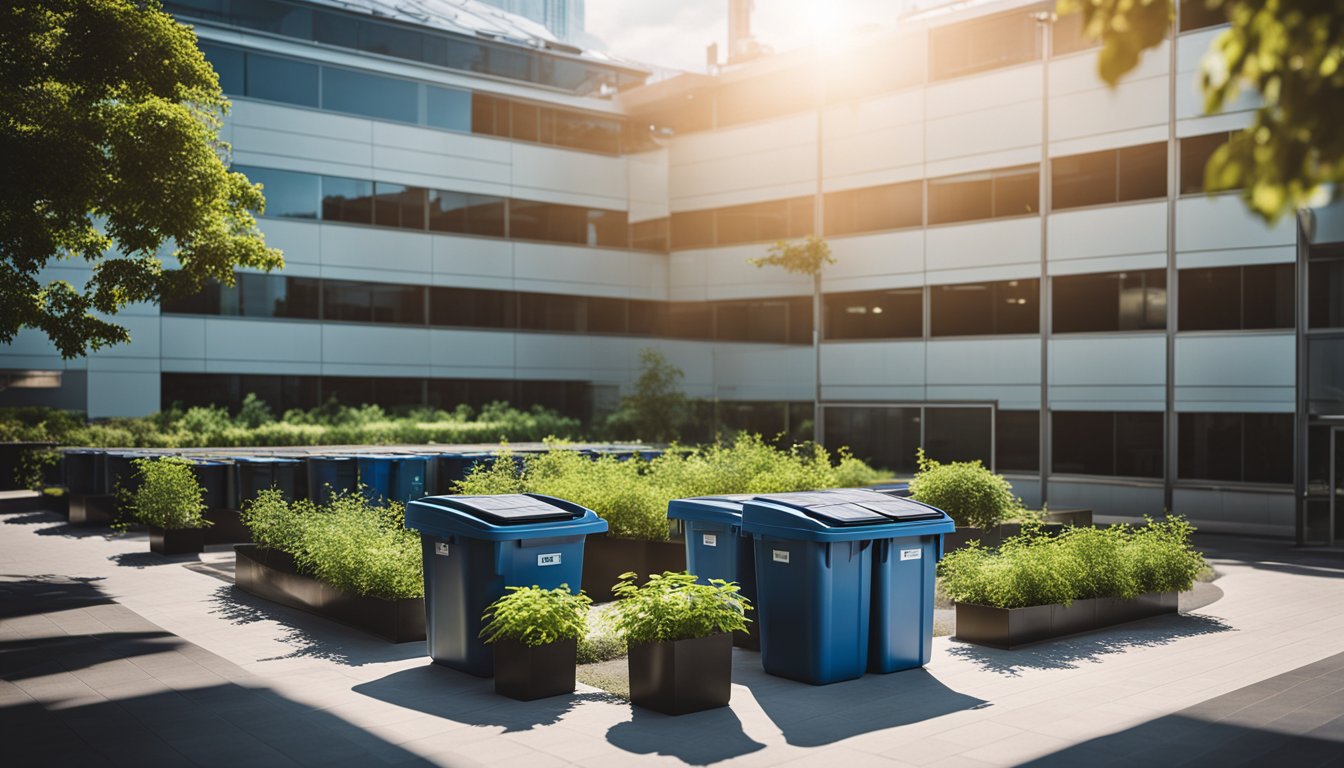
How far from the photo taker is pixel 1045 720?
296 inches

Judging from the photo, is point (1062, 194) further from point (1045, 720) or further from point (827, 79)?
point (1045, 720)

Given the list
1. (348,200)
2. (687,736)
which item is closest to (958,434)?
(348,200)

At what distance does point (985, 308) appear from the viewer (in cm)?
2661

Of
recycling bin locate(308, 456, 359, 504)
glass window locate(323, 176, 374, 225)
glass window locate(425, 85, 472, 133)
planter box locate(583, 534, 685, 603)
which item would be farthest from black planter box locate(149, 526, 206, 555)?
glass window locate(425, 85, 472, 133)

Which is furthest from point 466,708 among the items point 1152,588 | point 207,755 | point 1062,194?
point 1062,194

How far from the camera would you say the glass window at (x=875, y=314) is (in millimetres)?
28156

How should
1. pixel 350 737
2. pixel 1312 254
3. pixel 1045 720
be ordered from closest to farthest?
pixel 350 737 < pixel 1045 720 < pixel 1312 254

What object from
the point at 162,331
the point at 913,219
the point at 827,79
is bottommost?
the point at 162,331

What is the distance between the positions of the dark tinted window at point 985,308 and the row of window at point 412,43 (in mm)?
14328

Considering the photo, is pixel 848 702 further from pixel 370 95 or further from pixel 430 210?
pixel 370 95

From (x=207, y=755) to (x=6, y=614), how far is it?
5.81m

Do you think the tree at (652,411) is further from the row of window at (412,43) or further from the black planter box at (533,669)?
the black planter box at (533,669)

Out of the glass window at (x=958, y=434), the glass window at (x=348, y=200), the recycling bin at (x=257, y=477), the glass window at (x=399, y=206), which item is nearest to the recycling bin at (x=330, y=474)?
the recycling bin at (x=257, y=477)

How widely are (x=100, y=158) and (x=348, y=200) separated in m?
17.6
